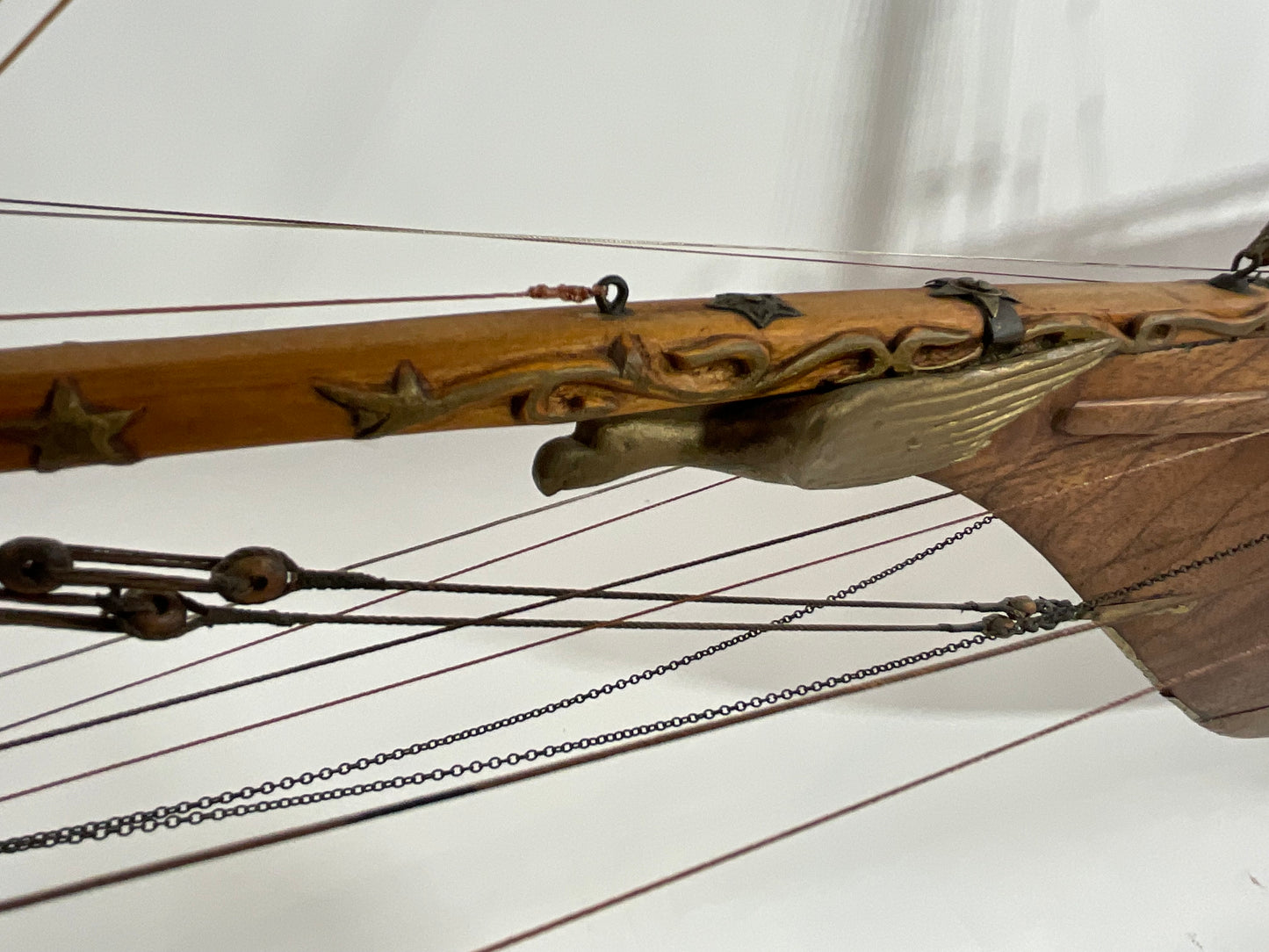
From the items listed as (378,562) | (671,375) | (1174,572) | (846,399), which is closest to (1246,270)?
(1174,572)

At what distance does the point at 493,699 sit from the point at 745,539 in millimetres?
375

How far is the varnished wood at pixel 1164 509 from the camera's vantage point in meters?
0.79

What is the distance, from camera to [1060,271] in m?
1.21

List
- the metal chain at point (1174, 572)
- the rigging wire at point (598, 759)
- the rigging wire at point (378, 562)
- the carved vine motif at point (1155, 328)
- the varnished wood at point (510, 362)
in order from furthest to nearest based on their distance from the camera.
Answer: the metal chain at point (1174, 572) < the rigging wire at point (378, 562) < the carved vine motif at point (1155, 328) < the rigging wire at point (598, 759) < the varnished wood at point (510, 362)

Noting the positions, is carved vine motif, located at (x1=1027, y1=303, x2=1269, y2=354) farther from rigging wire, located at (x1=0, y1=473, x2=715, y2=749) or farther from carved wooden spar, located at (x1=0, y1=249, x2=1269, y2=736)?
rigging wire, located at (x1=0, y1=473, x2=715, y2=749)

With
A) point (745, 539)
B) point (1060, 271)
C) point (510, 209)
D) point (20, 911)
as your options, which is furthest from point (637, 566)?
point (20, 911)

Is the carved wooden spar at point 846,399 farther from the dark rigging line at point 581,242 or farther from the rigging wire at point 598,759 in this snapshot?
the dark rigging line at point 581,242

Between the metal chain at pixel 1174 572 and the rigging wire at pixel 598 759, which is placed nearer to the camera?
the rigging wire at pixel 598 759

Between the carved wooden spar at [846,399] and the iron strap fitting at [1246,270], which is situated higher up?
the iron strap fitting at [1246,270]

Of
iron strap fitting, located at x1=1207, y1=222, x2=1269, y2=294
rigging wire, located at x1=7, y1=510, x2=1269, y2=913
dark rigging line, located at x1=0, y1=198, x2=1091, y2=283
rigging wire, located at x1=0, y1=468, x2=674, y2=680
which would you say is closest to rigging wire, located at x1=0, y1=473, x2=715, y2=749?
rigging wire, located at x1=0, y1=468, x2=674, y2=680

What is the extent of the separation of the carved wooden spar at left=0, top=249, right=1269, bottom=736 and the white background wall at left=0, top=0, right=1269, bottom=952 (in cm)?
40

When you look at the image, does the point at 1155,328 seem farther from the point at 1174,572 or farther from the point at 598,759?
the point at 598,759

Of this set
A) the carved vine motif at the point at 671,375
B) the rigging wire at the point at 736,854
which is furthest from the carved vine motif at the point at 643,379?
the rigging wire at the point at 736,854

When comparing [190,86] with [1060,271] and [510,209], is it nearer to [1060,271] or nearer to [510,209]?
[510,209]
